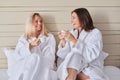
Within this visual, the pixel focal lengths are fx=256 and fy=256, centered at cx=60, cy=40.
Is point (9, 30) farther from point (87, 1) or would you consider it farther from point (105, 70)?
point (105, 70)

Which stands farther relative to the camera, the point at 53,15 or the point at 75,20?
the point at 53,15

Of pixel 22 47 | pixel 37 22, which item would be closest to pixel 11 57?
pixel 22 47

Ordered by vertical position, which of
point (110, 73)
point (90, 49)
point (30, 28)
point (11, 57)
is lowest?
point (110, 73)

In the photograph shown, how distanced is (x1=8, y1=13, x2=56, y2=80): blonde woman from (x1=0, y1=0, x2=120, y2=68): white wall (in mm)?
95

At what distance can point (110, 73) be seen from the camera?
2207 millimetres

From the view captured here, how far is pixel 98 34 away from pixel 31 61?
588 mm

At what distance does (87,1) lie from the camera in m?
2.35

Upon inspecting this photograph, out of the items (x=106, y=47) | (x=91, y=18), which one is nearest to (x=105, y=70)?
(x=106, y=47)

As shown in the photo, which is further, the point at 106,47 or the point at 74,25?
the point at 106,47

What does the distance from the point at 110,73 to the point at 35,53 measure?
0.67 metres

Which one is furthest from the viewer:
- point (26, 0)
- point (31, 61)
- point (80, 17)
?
point (26, 0)

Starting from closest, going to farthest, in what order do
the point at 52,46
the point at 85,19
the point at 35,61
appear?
the point at 35,61 → the point at 85,19 → the point at 52,46

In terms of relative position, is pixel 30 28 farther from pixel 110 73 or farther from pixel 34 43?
pixel 110 73

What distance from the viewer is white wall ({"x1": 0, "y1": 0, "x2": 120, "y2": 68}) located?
7.63 feet
